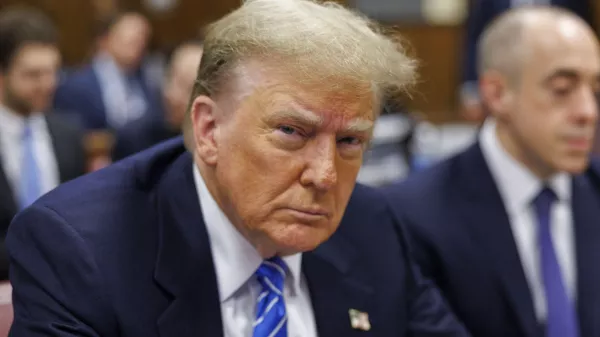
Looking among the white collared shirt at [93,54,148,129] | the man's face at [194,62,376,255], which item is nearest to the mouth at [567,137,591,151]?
the man's face at [194,62,376,255]

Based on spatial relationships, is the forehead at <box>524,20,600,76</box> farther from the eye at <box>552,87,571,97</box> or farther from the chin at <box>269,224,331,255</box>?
the chin at <box>269,224,331,255</box>

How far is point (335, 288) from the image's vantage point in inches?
69.9

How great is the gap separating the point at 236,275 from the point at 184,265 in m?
0.10

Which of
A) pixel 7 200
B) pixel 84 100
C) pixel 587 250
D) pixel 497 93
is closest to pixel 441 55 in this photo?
pixel 84 100

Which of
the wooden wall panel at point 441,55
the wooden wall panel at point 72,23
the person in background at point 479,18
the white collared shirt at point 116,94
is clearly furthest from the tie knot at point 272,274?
the wooden wall panel at point 72,23

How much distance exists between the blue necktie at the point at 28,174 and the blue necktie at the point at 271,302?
2321 mm

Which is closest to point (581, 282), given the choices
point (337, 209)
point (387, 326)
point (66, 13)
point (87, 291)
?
point (387, 326)

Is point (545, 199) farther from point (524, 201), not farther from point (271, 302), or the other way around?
point (271, 302)

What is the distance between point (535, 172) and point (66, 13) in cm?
731

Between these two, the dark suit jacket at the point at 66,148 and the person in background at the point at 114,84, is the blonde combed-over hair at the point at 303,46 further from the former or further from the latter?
the person in background at the point at 114,84

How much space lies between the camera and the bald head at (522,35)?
2.46 metres

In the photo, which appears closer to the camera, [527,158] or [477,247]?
[477,247]

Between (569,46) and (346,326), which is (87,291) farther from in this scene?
(569,46)

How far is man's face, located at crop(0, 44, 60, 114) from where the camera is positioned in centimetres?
429
